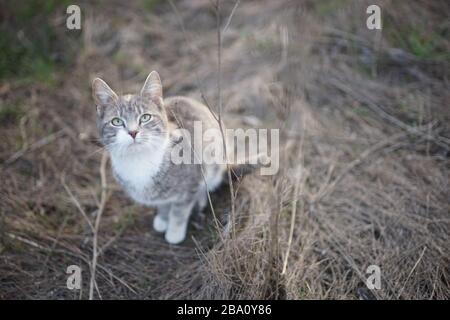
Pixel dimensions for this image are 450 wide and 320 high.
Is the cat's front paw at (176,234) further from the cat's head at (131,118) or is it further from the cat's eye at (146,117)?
the cat's eye at (146,117)

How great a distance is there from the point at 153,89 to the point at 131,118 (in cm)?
20

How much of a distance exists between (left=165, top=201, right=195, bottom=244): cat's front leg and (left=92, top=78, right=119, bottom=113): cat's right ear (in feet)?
2.51

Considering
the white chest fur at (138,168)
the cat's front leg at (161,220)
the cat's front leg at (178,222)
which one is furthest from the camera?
the cat's front leg at (161,220)

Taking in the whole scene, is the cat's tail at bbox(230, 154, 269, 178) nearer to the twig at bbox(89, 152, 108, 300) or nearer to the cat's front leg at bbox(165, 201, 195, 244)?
the cat's front leg at bbox(165, 201, 195, 244)

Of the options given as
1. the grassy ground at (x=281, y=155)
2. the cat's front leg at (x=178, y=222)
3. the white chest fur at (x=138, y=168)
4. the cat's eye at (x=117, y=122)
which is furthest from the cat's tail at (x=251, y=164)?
the cat's eye at (x=117, y=122)

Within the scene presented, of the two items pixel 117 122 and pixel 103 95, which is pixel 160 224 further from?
pixel 103 95

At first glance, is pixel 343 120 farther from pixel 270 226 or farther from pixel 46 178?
pixel 46 178

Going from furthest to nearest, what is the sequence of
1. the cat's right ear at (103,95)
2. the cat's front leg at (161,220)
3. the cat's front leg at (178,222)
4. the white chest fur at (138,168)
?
the cat's front leg at (161,220)
the cat's front leg at (178,222)
the white chest fur at (138,168)
the cat's right ear at (103,95)

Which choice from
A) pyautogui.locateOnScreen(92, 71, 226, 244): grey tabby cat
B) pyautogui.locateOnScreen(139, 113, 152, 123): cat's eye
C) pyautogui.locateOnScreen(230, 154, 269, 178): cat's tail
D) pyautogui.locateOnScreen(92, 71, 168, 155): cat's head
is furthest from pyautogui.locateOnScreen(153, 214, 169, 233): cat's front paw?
pyautogui.locateOnScreen(139, 113, 152, 123): cat's eye

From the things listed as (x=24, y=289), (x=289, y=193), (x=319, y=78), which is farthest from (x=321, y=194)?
(x=24, y=289)

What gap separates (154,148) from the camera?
93.2 inches

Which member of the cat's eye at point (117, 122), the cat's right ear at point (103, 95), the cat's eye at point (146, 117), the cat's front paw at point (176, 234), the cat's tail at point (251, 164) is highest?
the cat's right ear at point (103, 95)

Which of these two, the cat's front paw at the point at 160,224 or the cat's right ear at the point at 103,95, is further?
the cat's front paw at the point at 160,224

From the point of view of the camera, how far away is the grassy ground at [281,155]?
8.05 ft
